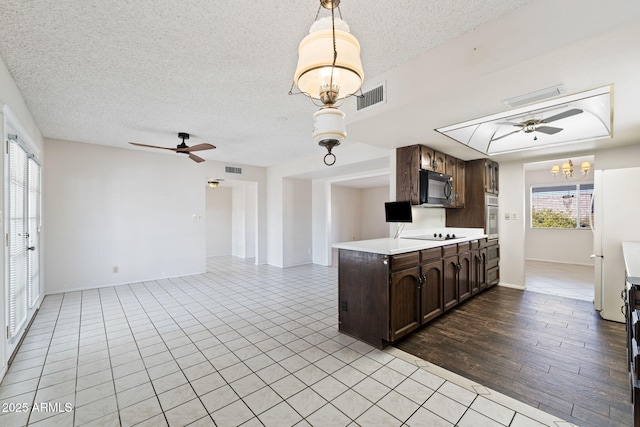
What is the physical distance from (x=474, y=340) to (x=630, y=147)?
353 cm

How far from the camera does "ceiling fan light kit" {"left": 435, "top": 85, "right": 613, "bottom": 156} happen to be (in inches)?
93.2

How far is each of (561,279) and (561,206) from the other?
109 inches

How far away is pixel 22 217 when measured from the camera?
2.99 meters

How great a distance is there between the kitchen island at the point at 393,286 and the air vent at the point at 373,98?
54.7 inches

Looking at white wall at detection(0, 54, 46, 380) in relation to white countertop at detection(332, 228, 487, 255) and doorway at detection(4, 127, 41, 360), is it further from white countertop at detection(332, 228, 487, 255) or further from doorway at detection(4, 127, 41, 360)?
white countertop at detection(332, 228, 487, 255)

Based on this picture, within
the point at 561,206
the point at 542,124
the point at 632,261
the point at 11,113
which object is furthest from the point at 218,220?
the point at 561,206

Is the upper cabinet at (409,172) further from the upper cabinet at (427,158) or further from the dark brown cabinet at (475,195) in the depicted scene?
the dark brown cabinet at (475,195)

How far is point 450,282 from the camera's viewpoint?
343cm

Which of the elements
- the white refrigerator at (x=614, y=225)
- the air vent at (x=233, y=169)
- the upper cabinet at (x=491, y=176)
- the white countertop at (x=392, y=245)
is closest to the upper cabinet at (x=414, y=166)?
the white countertop at (x=392, y=245)

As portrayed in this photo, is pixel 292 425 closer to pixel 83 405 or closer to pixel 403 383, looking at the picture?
pixel 403 383

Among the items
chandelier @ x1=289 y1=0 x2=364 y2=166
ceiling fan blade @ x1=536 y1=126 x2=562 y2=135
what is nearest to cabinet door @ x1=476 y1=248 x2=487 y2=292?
ceiling fan blade @ x1=536 y1=126 x2=562 y2=135

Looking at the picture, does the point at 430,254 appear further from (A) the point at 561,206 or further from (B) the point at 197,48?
(A) the point at 561,206

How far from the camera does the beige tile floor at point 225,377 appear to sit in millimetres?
1702

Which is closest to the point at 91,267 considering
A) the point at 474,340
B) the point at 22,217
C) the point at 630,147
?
the point at 22,217
